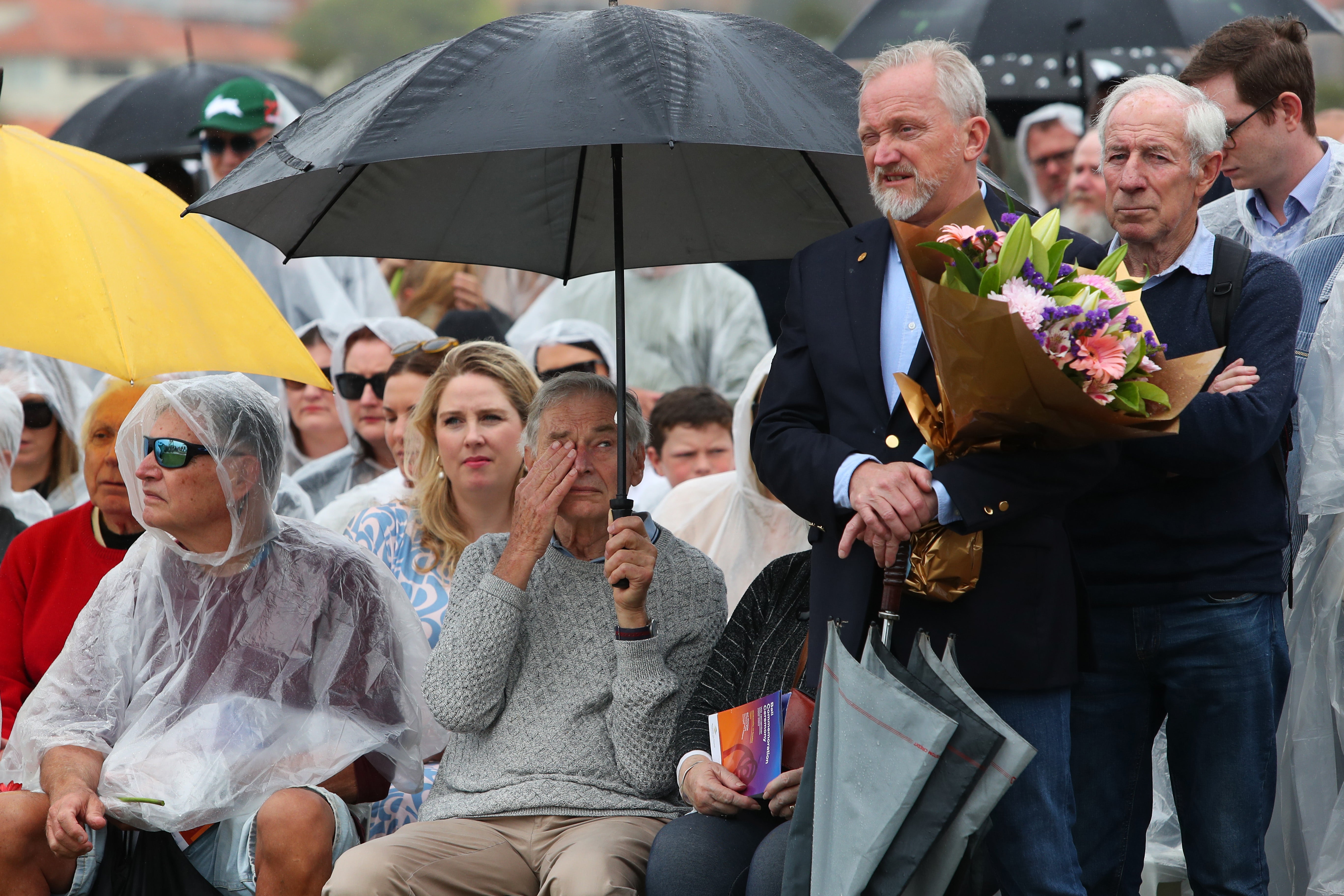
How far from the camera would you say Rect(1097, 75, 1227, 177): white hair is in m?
3.06

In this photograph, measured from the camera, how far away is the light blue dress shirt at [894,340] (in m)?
2.71

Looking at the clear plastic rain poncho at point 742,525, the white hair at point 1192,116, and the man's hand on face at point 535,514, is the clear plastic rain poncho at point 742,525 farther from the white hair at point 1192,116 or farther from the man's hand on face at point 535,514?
the white hair at point 1192,116

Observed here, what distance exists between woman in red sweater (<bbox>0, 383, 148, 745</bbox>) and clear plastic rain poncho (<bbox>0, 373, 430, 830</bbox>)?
150 millimetres

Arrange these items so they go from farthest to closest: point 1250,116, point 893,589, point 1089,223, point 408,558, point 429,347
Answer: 1. point 1089,223
2. point 429,347
3. point 408,558
4. point 1250,116
5. point 893,589

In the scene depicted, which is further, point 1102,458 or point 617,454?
point 617,454

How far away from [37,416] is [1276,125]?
14.6 ft

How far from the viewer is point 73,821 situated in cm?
321

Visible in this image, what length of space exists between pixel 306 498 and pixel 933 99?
2686 mm

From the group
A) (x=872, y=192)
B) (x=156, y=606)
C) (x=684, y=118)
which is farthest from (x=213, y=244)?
(x=872, y=192)

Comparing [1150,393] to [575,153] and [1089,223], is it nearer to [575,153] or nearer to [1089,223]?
[575,153]

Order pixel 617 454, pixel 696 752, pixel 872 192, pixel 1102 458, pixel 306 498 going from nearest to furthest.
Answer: pixel 1102 458 < pixel 872 192 < pixel 696 752 < pixel 617 454 < pixel 306 498

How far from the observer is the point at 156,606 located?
358 cm

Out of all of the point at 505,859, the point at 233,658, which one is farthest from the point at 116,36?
the point at 505,859

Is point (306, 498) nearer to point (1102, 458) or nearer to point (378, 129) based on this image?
point (378, 129)
